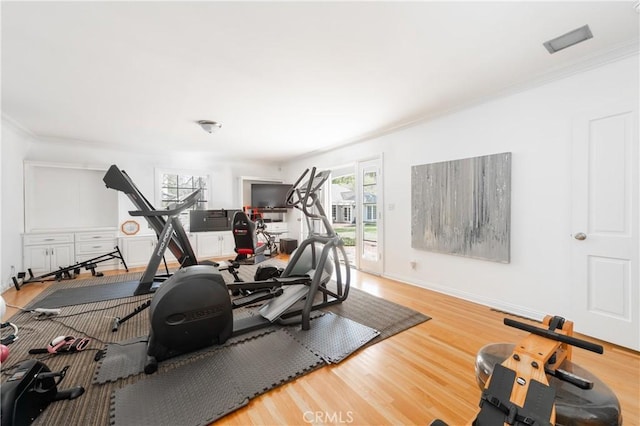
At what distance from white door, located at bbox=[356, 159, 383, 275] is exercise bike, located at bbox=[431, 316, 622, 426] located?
3.41 m

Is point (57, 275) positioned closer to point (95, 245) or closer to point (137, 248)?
point (95, 245)

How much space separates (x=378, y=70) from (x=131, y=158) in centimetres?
562

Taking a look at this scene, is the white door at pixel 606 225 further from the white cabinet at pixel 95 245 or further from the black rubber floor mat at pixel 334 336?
the white cabinet at pixel 95 245

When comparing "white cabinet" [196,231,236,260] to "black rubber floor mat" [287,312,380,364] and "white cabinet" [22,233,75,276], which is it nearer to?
"white cabinet" [22,233,75,276]

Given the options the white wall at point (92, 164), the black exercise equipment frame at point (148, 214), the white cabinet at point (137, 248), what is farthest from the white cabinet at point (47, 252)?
the black exercise equipment frame at point (148, 214)

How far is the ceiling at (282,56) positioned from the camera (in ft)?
5.82

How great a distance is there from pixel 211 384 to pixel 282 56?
2.63 m

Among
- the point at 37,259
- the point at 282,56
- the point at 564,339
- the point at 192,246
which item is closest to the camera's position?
the point at 564,339

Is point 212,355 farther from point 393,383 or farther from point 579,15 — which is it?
point 579,15

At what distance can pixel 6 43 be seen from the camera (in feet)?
6.70

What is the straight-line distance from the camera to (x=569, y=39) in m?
2.10

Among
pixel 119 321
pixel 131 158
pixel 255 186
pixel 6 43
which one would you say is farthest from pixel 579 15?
pixel 131 158

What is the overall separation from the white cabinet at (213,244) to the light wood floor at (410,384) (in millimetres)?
4656

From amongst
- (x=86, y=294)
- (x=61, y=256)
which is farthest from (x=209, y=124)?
(x=61, y=256)
